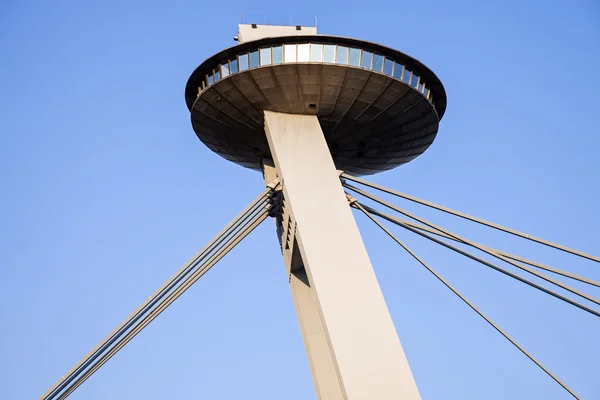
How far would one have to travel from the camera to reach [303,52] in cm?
2372

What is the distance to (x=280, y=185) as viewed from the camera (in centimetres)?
2411

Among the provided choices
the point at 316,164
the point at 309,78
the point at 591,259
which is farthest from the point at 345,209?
the point at 591,259

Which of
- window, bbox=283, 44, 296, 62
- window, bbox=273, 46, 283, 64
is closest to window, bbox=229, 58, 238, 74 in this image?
window, bbox=273, 46, 283, 64

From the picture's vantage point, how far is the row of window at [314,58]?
23656 millimetres

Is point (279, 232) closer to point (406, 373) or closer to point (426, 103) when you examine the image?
point (426, 103)

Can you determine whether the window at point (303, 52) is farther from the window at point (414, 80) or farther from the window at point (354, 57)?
the window at point (414, 80)

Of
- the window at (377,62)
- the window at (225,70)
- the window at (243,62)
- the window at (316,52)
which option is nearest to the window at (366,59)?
the window at (377,62)

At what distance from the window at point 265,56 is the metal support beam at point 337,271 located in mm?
1891

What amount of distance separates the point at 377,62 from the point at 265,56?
346cm

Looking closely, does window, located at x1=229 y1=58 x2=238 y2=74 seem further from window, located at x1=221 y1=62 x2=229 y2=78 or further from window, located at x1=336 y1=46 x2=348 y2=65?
window, located at x1=336 y1=46 x2=348 y2=65

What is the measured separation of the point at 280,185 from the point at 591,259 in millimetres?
9252

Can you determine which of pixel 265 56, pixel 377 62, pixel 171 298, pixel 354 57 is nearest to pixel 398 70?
pixel 377 62

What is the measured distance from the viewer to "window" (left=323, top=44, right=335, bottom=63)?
77.5 feet

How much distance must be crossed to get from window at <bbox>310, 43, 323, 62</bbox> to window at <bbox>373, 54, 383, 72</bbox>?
1.70 metres
